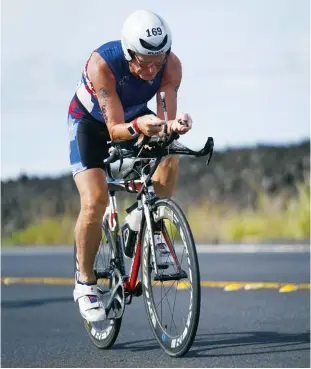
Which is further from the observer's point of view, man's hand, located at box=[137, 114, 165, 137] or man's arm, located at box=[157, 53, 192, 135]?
man's arm, located at box=[157, 53, 192, 135]

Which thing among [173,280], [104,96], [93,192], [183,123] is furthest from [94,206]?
[183,123]

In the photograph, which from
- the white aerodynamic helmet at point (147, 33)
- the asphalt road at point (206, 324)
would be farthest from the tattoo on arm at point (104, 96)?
the asphalt road at point (206, 324)

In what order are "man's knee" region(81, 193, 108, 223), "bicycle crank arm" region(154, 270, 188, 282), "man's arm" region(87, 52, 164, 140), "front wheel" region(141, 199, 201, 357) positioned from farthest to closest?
"man's knee" region(81, 193, 108, 223) → "man's arm" region(87, 52, 164, 140) → "bicycle crank arm" region(154, 270, 188, 282) → "front wheel" region(141, 199, 201, 357)

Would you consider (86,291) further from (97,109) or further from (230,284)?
(230,284)

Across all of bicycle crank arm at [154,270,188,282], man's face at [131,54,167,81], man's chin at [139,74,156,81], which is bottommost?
bicycle crank arm at [154,270,188,282]

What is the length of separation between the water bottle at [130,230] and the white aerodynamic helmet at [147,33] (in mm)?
1238

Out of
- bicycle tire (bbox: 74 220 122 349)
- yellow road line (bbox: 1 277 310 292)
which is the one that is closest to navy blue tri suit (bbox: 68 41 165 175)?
bicycle tire (bbox: 74 220 122 349)

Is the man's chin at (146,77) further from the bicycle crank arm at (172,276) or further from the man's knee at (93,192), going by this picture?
the bicycle crank arm at (172,276)

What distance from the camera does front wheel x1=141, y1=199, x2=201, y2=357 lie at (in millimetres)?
8031

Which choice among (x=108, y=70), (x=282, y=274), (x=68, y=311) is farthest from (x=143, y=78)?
(x=282, y=274)

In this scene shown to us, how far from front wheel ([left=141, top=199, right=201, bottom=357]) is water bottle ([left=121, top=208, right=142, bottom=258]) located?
211 millimetres

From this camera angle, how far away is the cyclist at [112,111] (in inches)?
330

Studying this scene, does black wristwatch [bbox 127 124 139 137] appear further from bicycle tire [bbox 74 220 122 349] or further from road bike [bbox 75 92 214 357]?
bicycle tire [bbox 74 220 122 349]

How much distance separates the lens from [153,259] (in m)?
8.45
